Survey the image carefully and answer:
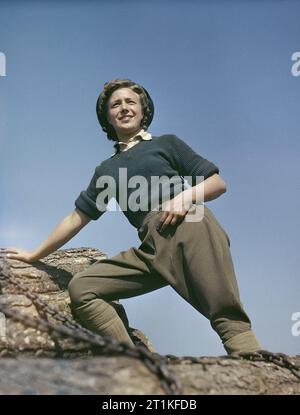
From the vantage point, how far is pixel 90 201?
347cm

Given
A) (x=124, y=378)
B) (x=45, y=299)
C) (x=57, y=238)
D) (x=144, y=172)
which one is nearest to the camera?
(x=124, y=378)

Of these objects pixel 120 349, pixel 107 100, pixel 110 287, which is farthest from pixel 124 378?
pixel 107 100

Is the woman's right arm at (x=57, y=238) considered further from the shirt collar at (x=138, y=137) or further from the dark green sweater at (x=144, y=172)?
the shirt collar at (x=138, y=137)

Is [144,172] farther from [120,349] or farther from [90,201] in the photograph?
[120,349]

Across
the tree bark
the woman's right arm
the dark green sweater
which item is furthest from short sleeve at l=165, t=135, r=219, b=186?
the tree bark

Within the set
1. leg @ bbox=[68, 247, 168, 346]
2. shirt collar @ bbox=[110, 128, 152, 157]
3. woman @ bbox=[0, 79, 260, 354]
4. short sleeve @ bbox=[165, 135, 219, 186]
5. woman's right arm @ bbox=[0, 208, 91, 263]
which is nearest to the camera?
woman @ bbox=[0, 79, 260, 354]

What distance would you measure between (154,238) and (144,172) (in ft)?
1.88

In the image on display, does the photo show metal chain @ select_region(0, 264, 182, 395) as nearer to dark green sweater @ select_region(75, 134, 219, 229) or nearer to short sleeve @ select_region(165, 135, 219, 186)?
dark green sweater @ select_region(75, 134, 219, 229)

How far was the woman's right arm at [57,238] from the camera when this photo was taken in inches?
133

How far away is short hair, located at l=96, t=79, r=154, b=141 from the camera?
3.75m

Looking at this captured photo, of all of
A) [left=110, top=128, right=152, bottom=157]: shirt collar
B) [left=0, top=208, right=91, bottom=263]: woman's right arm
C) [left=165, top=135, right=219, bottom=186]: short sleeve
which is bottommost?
[left=0, top=208, right=91, bottom=263]: woman's right arm

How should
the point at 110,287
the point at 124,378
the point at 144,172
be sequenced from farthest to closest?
the point at 144,172, the point at 110,287, the point at 124,378

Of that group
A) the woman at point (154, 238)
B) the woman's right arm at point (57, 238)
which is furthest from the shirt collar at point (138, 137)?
the woman's right arm at point (57, 238)
